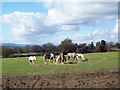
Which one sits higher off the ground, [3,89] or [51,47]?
[51,47]

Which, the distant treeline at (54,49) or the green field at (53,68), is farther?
the distant treeline at (54,49)

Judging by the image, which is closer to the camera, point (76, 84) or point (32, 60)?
point (76, 84)

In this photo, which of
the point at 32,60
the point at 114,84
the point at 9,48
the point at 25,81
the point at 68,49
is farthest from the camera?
the point at 68,49

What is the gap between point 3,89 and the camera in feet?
32.3

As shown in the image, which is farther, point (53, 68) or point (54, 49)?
point (54, 49)

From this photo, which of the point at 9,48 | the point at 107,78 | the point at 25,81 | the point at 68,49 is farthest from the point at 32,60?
the point at 68,49

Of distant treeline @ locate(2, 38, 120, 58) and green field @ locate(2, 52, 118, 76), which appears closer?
green field @ locate(2, 52, 118, 76)

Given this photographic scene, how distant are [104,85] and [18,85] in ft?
15.9

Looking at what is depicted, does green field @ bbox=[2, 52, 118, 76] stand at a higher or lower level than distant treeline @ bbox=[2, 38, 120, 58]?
lower

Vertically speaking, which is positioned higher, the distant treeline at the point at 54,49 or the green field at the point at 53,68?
the distant treeline at the point at 54,49

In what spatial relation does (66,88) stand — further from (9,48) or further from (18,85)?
(9,48)

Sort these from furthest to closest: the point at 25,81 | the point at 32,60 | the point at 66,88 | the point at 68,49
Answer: the point at 68,49, the point at 32,60, the point at 25,81, the point at 66,88

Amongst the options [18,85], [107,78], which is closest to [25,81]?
[18,85]

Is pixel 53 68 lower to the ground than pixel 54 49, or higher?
lower
